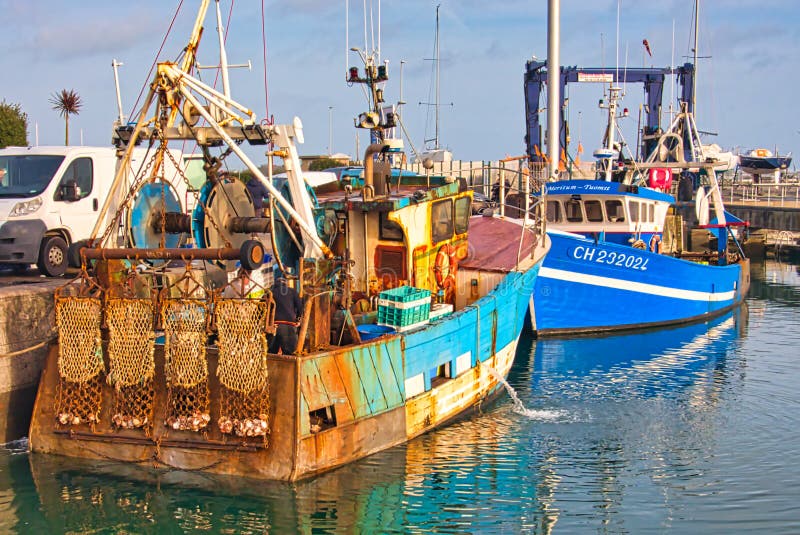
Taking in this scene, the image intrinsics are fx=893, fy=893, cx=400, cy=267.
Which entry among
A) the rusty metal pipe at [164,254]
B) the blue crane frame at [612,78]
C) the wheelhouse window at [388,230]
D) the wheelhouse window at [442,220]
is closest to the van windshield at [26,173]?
the rusty metal pipe at [164,254]

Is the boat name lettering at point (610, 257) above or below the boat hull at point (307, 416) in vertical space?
above

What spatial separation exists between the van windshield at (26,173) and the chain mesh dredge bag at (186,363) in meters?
5.68

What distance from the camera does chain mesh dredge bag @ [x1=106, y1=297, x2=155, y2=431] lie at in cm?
1027

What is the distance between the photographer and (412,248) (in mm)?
13352

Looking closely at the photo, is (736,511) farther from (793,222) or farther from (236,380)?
(793,222)

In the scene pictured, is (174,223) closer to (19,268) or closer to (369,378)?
(369,378)

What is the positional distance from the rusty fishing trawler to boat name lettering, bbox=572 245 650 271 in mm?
6499

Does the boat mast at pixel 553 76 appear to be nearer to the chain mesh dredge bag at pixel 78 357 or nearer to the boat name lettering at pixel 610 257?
the boat name lettering at pixel 610 257

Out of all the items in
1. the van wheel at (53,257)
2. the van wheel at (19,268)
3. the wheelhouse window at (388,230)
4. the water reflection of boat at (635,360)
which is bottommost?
the water reflection of boat at (635,360)

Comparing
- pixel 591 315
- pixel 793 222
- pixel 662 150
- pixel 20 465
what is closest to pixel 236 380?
pixel 20 465

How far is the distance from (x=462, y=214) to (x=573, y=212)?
8.39 m

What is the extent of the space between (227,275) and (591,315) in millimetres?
9708

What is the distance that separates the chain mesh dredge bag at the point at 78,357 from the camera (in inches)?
409

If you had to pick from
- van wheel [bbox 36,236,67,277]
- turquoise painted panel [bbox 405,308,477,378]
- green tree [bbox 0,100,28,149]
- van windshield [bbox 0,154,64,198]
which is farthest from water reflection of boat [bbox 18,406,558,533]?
green tree [bbox 0,100,28,149]
